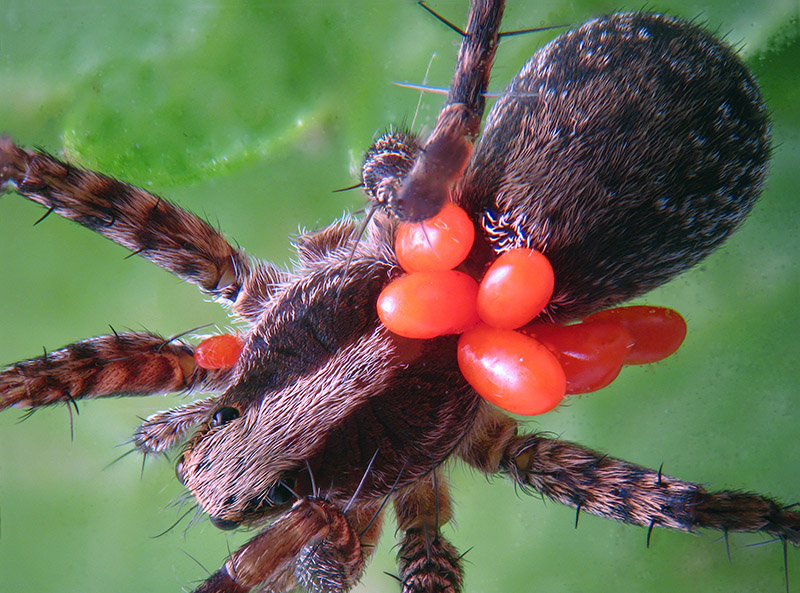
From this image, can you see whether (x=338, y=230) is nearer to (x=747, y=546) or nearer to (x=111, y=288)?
(x=111, y=288)

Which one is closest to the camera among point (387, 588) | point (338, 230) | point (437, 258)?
point (437, 258)

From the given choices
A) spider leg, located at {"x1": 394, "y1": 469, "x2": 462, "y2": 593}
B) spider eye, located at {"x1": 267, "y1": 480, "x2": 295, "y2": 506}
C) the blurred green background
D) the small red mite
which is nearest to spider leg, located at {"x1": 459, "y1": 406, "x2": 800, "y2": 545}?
spider leg, located at {"x1": 394, "y1": 469, "x2": 462, "y2": 593}

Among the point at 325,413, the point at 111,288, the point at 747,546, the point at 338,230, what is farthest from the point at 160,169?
the point at 747,546

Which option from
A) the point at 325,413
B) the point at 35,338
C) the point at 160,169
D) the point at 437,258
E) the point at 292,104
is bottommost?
the point at 325,413

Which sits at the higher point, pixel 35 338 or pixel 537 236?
pixel 35 338

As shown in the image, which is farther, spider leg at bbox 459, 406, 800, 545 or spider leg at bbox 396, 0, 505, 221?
spider leg at bbox 459, 406, 800, 545

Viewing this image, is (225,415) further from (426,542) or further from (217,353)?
(426,542)

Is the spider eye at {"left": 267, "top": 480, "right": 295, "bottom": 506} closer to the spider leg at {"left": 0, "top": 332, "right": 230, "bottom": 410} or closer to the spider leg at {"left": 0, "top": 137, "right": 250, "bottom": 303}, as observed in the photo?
the spider leg at {"left": 0, "top": 332, "right": 230, "bottom": 410}

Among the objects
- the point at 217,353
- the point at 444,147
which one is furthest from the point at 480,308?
the point at 217,353
